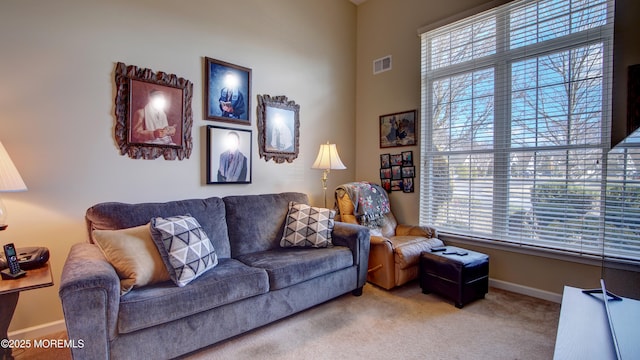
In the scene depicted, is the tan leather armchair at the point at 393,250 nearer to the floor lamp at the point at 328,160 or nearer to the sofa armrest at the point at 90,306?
the floor lamp at the point at 328,160

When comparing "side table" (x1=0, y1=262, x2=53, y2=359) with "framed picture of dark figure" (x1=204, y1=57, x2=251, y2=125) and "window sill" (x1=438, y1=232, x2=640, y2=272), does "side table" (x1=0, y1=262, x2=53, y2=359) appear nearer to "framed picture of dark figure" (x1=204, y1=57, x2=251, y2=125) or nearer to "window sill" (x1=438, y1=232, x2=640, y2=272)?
"framed picture of dark figure" (x1=204, y1=57, x2=251, y2=125)

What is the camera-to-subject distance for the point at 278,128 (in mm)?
3348

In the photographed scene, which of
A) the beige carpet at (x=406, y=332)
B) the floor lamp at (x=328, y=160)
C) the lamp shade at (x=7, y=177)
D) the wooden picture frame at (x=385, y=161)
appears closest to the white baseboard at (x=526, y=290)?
the beige carpet at (x=406, y=332)

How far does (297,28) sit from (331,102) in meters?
0.97

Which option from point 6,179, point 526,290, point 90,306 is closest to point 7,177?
point 6,179

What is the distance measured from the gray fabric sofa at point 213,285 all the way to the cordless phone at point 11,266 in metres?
0.22

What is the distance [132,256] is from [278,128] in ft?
6.51

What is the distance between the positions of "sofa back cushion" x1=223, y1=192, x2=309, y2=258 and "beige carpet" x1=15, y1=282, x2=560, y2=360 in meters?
0.69

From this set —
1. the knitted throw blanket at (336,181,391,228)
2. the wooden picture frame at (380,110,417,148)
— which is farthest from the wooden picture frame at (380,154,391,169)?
the knitted throw blanket at (336,181,391,228)

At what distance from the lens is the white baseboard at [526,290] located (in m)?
2.63

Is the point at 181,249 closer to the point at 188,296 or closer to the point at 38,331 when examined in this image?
the point at 188,296

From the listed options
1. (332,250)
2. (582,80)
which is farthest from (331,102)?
(582,80)

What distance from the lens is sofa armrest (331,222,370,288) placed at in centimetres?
269

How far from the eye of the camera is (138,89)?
2395 mm
